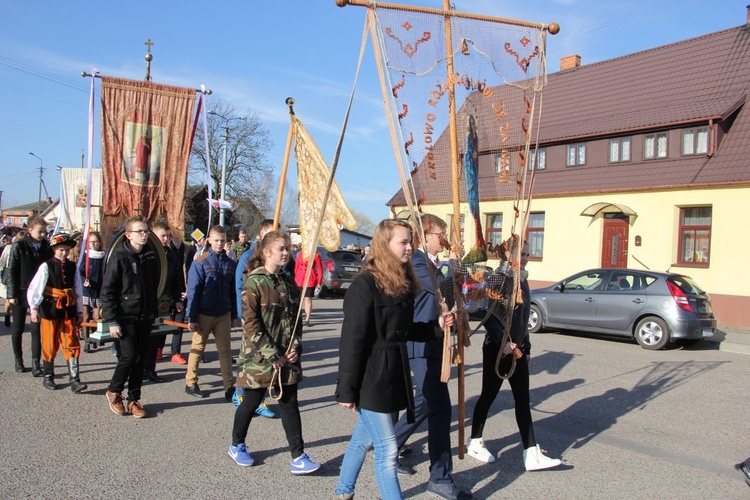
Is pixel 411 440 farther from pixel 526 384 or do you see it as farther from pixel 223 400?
pixel 223 400

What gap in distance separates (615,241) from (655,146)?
312cm

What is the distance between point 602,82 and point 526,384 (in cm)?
2039

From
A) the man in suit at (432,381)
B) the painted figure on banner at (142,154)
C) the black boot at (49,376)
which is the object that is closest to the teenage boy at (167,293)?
the painted figure on banner at (142,154)

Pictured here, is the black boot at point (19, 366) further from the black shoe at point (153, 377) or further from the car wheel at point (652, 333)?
the car wheel at point (652, 333)

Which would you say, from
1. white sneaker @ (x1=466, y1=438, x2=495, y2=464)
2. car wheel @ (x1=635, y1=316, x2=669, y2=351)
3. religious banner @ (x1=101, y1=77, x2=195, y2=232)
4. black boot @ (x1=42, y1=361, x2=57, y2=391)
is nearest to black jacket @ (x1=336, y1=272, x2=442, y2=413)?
white sneaker @ (x1=466, y1=438, x2=495, y2=464)

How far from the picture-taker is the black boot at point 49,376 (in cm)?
683

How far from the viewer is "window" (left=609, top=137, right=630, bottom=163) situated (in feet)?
65.2

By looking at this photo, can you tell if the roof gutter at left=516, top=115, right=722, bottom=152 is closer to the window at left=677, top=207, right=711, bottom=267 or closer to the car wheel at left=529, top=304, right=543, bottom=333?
the window at left=677, top=207, right=711, bottom=267

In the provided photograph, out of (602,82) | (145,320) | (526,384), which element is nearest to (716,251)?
(602,82)

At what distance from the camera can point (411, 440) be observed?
18.0 ft

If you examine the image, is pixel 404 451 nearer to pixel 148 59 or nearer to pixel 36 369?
pixel 36 369

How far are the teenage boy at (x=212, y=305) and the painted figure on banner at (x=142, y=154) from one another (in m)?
1.67

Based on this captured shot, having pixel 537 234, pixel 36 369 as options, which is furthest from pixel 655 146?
pixel 36 369

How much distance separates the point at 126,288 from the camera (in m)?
5.80
